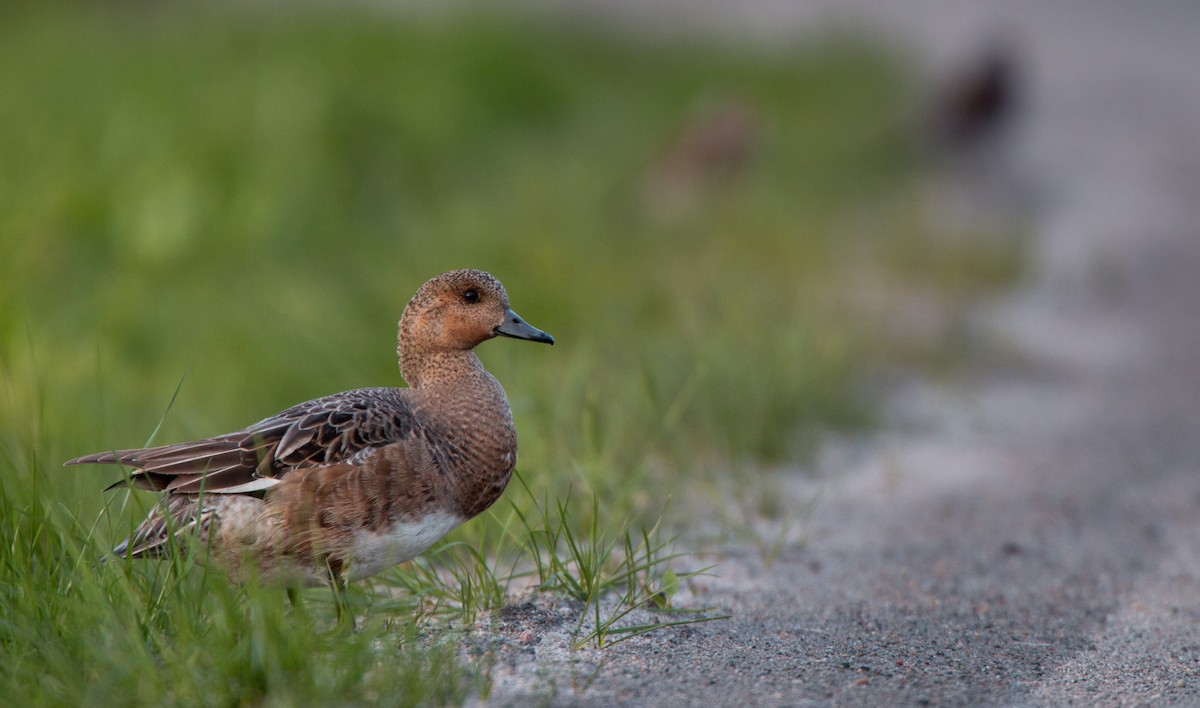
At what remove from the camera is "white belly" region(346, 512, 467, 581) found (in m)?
3.47

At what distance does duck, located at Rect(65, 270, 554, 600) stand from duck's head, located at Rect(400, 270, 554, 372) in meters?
0.26

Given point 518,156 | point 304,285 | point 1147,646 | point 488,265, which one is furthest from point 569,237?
point 1147,646

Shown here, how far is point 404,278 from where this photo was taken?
7.01 m

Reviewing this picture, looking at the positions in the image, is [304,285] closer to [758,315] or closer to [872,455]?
[758,315]

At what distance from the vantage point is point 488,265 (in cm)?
704

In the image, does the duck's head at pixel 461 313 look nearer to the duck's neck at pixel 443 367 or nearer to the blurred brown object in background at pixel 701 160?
the duck's neck at pixel 443 367

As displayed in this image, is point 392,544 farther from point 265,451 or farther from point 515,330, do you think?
point 515,330

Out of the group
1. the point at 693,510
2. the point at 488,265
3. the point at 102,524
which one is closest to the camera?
the point at 102,524

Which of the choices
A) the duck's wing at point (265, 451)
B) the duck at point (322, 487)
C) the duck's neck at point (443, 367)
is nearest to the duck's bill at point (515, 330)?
the duck's neck at point (443, 367)

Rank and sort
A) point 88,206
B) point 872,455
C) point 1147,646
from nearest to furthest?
point 1147,646 → point 872,455 → point 88,206

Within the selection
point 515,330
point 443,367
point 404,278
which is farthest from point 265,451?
point 404,278

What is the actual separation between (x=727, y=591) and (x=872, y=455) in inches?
67.6

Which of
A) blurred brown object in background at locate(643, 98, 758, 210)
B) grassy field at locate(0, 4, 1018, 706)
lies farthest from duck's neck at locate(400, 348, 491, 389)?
blurred brown object in background at locate(643, 98, 758, 210)

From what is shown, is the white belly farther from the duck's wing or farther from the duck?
the duck's wing
